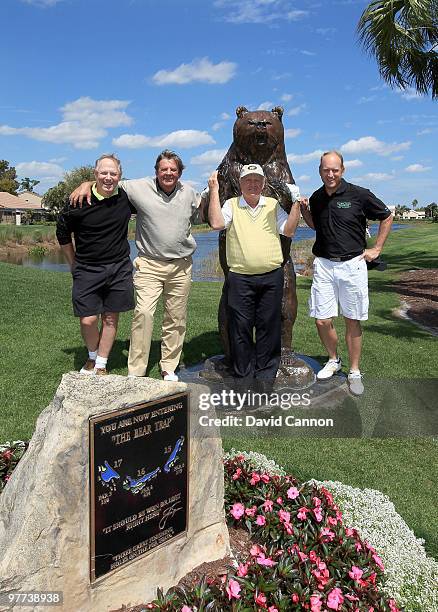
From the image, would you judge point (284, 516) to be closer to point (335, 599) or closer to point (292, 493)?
point (292, 493)

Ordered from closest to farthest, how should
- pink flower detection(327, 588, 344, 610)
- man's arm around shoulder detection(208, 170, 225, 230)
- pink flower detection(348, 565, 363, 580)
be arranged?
pink flower detection(327, 588, 344, 610) < pink flower detection(348, 565, 363, 580) < man's arm around shoulder detection(208, 170, 225, 230)

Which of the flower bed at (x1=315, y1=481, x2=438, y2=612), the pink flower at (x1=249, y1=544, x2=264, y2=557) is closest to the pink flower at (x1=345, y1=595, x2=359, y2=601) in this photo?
the flower bed at (x1=315, y1=481, x2=438, y2=612)

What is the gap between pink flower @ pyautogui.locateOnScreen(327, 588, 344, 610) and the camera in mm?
2508

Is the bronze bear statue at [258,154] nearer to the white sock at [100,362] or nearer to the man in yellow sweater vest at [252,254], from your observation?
the man in yellow sweater vest at [252,254]

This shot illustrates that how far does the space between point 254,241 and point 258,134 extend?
1105 millimetres

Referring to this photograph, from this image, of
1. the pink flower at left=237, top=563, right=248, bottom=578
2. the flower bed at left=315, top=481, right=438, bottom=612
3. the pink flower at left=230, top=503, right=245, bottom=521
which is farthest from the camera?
the pink flower at left=230, top=503, right=245, bottom=521

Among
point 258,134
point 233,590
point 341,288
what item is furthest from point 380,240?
point 233,590

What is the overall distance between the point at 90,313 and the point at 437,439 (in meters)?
3.08

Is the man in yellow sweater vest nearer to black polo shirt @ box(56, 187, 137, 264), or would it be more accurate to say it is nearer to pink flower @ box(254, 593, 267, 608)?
black polo shirt @ box(56, 187, 137, 264)

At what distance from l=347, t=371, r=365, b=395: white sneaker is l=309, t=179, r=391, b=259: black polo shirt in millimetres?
1120

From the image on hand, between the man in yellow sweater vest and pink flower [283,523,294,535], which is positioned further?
the man in yellow sweater vest

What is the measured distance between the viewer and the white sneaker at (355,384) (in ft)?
16.3
